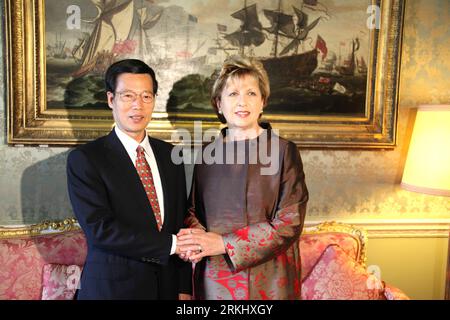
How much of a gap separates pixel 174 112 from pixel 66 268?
1.05 meters

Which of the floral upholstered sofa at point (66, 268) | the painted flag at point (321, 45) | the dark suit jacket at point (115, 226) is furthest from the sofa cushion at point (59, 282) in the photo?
the painted flag at point (321, 45)

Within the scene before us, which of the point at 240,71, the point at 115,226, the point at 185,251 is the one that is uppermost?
the point at 240,71

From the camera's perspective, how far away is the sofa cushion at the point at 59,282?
2029mm

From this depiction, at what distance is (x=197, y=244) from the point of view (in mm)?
1671

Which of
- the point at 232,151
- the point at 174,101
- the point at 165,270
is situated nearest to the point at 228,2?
the point at 174,101

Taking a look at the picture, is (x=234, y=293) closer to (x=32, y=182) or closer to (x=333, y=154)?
(x=333, y=154)

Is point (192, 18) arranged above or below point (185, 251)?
above

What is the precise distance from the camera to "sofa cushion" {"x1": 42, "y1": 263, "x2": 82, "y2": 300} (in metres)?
2.03

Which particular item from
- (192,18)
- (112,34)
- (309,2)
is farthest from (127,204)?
(309,2)

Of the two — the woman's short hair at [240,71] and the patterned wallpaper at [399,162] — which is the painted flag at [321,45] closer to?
the patterned wallpaper at [399,162]

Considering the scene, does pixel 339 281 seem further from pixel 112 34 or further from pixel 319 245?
pixel 112 34

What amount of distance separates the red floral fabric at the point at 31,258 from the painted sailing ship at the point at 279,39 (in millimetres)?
1456
